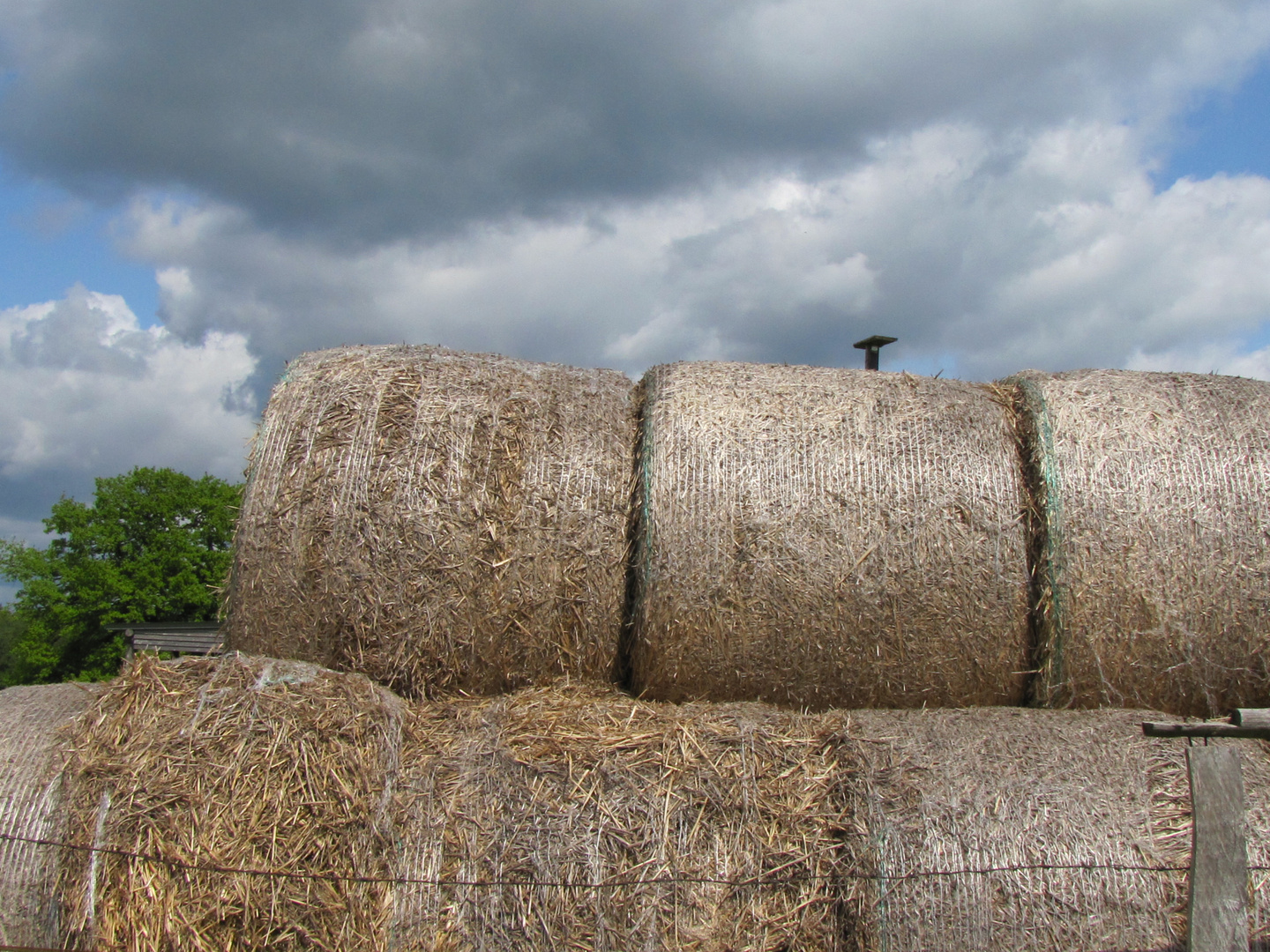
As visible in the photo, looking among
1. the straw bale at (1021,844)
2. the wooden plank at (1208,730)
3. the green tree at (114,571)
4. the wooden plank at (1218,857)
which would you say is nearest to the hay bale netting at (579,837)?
the straw bale at (1021,844)

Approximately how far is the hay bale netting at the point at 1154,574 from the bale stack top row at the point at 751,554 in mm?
11

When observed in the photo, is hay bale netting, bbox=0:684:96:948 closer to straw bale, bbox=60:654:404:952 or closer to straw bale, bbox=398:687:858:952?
straw bale, bbox=60:654:404:952

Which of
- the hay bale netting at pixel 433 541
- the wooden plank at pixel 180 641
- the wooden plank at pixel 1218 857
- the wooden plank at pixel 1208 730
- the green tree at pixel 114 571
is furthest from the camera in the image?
the green tree at pixel 114 571

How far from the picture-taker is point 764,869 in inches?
124

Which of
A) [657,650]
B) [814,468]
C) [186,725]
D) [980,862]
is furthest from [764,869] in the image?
[186,725]

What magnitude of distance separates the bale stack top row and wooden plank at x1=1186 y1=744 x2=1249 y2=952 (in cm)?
124

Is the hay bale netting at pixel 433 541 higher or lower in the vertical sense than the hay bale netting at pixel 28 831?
higher

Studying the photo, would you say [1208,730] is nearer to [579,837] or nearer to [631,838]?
[631,838]

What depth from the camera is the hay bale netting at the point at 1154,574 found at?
13.6 ft

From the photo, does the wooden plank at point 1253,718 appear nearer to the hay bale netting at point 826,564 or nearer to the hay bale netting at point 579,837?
the hay bale netting at point 579,837

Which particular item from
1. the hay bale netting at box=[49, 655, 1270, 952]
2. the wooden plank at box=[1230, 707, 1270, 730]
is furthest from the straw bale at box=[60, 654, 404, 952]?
the wooden plank at box=[1230, 707, 1270, 730]

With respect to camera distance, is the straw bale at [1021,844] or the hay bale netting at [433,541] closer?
the straw bale at [1021,844]

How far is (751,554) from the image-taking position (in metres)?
4.07

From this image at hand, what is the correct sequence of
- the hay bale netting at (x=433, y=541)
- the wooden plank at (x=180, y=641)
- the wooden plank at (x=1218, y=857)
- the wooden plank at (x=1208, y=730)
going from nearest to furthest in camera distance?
the wooden plank at (x=1218, y=857)
the wooden plank at (x=1208, y=730)
the hay bale netting at (x=433, y=541)
the wooden plank at (x=180, y=641)
